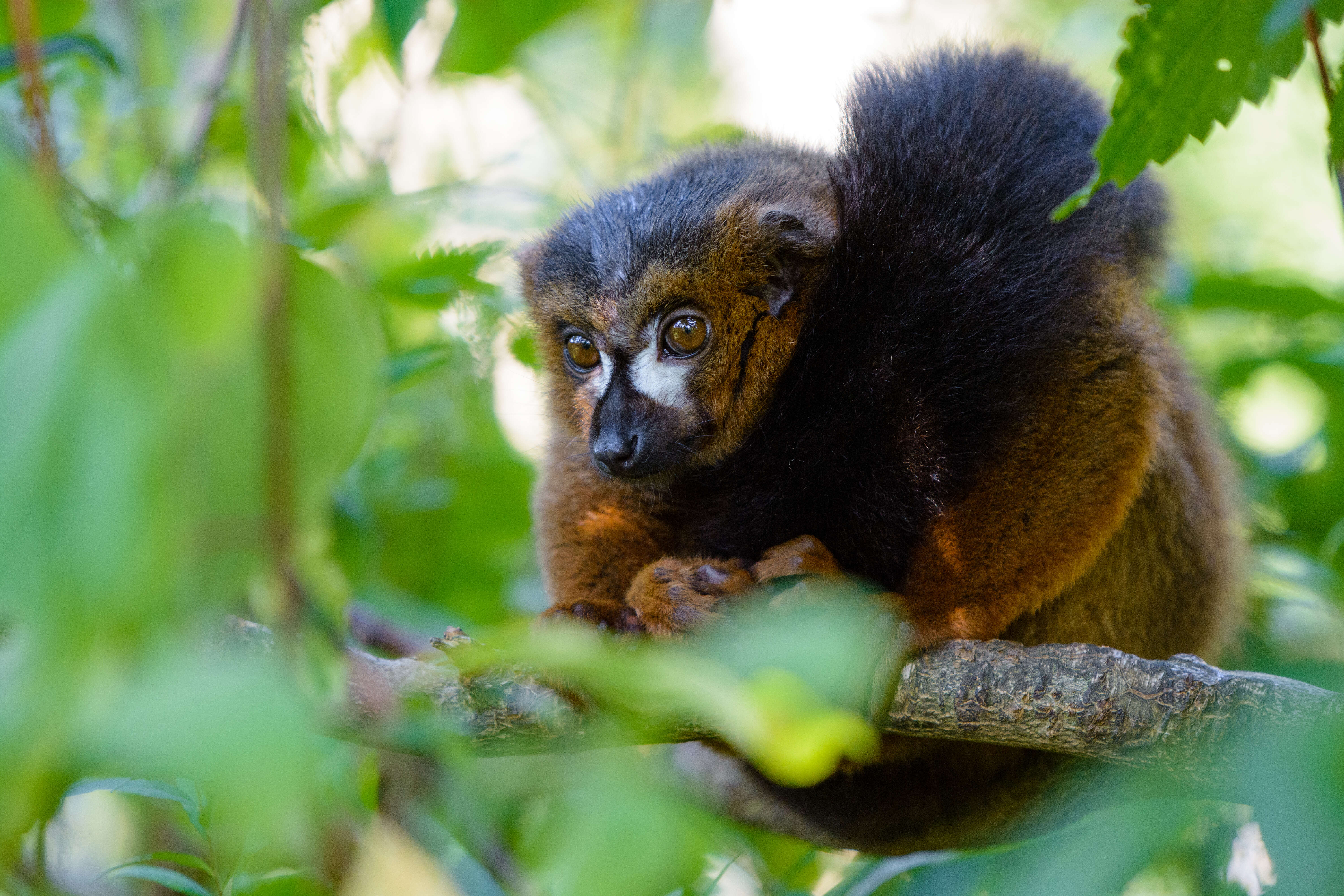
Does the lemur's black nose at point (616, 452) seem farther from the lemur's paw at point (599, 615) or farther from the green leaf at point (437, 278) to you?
the green leaf at point (437, 278)

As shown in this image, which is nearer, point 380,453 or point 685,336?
point 685,336

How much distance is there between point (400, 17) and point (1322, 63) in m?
1.76

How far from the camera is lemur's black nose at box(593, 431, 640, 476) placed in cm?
271

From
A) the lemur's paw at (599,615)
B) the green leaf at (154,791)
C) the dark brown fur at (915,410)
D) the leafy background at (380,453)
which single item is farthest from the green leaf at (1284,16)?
the green leaf at (154,791)

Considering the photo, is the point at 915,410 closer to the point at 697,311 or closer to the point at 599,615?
the point at 697,311

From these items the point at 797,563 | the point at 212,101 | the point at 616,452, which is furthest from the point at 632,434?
the point at 212,101

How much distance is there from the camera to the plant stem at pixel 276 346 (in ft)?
2.87

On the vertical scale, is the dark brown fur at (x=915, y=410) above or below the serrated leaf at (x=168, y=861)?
above

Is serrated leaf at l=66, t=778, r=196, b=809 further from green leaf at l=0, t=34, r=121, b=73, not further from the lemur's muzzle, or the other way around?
green leaf at l=0, t=34, r=121, b=73

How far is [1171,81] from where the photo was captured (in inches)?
67.1

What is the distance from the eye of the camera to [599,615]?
2613 mm

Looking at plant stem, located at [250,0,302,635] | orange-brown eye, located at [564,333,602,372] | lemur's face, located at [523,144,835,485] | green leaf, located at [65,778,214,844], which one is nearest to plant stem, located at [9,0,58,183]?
plant stem, located at [250,0,302,635]

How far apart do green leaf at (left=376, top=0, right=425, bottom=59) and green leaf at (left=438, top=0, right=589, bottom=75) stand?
3.21 ft

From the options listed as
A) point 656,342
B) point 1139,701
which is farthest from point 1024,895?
point 656,342
